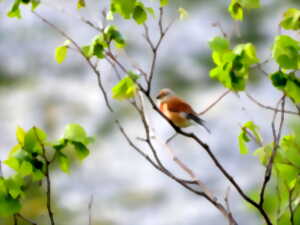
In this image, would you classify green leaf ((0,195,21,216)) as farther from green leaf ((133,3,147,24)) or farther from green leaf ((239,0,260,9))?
green leaf ((239,0,260,9))

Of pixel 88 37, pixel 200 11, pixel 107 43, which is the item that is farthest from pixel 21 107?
pixel 107 43

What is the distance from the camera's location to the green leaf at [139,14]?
170cm

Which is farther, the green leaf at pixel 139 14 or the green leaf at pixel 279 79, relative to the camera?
the green leaf at pixel 139 14

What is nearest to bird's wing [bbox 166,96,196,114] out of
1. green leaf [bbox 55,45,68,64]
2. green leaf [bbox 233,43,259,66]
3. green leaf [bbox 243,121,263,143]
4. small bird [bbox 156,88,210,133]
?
small bird [bbox 156,88,210,133]

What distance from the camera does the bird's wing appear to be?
3.07m

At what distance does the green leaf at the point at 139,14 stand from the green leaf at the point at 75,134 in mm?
301

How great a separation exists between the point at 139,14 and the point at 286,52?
1.34 ft

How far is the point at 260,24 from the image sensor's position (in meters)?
5.79

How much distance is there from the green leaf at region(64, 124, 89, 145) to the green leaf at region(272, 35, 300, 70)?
471mm

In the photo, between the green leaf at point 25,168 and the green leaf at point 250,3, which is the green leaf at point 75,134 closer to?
the green leaf at point 25,168

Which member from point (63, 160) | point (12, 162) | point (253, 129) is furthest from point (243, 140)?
point (12, 162)

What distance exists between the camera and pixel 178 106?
312 cm

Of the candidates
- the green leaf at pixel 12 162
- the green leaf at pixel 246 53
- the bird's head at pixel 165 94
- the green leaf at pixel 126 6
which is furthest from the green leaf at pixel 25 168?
the bird's head at pixel 165 94

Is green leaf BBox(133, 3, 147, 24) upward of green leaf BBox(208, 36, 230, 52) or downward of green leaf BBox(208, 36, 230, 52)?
upward
